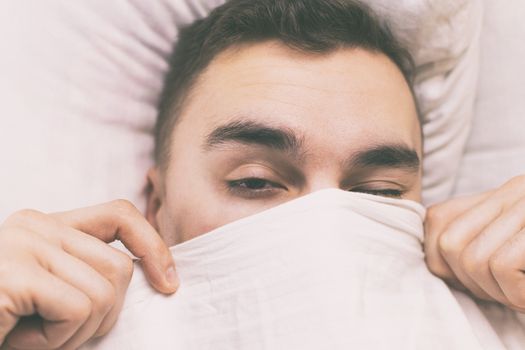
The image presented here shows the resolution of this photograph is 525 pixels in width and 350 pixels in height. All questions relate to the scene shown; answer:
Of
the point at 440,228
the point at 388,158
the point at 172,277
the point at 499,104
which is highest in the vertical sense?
the point at 172,277

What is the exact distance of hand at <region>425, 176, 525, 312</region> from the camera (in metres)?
0.89

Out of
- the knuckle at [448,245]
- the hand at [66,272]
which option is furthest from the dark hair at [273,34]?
the knuckle at [448,245]

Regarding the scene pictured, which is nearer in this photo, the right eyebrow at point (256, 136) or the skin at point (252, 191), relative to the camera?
the skin at point (252, 191)

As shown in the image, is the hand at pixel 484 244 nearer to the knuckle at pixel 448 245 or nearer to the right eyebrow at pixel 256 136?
the knuckle at pixel 448 245

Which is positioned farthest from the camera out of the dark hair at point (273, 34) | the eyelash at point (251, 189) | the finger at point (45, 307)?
the dark hair at point (273, 34)

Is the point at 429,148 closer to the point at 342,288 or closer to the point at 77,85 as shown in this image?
the point at 342,288

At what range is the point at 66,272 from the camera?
78 centimetres

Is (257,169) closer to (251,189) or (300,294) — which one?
(251,189)

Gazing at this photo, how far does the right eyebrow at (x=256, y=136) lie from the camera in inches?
37.8

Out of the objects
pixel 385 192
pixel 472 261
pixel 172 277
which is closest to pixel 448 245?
pixel 472 261

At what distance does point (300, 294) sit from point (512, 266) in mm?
317

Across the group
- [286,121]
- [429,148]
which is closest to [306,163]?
[286,121]

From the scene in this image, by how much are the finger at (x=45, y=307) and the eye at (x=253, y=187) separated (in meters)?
0.31

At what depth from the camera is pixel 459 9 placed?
1.17 m
